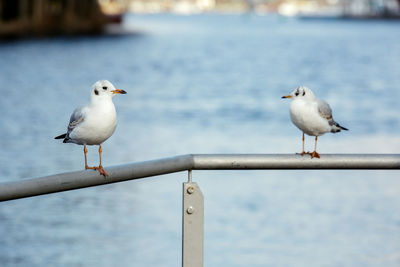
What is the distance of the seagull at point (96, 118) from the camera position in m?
3.37

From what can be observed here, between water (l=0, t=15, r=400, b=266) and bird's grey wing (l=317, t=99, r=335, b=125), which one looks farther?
water (l=0, t=15, r=400, b=266)

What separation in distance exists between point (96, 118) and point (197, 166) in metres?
0.53

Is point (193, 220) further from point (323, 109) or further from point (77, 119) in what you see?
point (323, 109)

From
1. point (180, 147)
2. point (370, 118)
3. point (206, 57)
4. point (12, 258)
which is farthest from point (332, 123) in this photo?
point (206, 57)

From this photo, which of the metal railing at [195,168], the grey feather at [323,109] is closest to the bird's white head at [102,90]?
the metal railing at [195,168]

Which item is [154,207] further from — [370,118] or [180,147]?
[370,118]

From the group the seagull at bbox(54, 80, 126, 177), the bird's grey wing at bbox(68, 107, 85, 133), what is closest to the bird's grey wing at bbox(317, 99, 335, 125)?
the seagull at bbox(54, 80, 126, 177)

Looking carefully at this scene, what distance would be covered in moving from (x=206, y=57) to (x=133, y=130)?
39988 millimetres

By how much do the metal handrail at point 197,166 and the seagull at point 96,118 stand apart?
0.46 meters

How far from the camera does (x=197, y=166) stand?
3027 millimetres

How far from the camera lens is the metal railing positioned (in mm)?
2863

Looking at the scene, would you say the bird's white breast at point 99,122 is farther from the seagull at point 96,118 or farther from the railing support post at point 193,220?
the railing support post at point 193,220

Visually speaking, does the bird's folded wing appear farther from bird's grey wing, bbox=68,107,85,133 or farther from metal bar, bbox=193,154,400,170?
bird's grey wing, bbox=68,107,85,133

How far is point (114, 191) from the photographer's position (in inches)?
488
